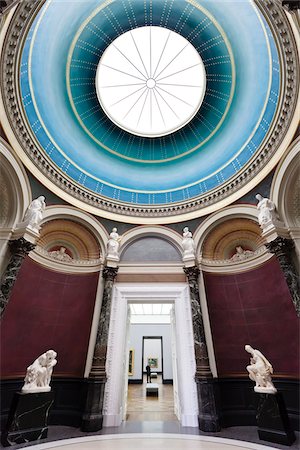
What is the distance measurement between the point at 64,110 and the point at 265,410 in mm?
12598

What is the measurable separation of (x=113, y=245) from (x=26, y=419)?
6247 mm

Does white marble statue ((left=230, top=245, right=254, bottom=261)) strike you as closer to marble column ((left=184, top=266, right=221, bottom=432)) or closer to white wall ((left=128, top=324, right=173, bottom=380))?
marble column ((left=184, top=266, right=221, bottom=432))

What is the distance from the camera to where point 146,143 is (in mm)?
12664

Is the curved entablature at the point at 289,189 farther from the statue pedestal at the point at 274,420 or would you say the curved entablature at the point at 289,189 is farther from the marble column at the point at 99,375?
the marble column at the point at 99,375

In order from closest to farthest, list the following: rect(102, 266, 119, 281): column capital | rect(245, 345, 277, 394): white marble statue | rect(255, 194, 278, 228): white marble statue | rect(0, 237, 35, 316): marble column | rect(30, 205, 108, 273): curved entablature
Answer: rect(245, 345, 277, 394): white marble statue → rect(0, 237, 35, 316): marble column → rect(255, 194, 278, 228): white marble statue → rect(30, 205, 108, 273): curved entablature → rect(102, 266, 119, 281): column capital

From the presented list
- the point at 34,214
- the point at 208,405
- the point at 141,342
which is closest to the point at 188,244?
the point at 208,405

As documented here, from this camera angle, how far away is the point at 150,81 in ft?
38.5

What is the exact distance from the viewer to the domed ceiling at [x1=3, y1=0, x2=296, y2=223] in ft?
28.3

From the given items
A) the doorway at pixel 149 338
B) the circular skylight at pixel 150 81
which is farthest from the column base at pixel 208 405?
the circular skylight at pixel 150 81

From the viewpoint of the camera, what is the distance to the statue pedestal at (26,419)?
5.96 m

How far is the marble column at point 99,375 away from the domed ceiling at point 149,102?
4027 mm

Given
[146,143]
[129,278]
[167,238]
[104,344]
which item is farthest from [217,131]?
[104,344]

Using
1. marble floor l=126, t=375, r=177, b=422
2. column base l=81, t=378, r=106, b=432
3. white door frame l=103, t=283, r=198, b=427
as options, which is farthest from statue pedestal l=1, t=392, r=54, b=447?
marble floor l=126, t=375, r=177, b=422

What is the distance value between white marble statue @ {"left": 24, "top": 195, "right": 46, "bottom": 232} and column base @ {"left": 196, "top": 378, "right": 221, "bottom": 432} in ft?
25.1
